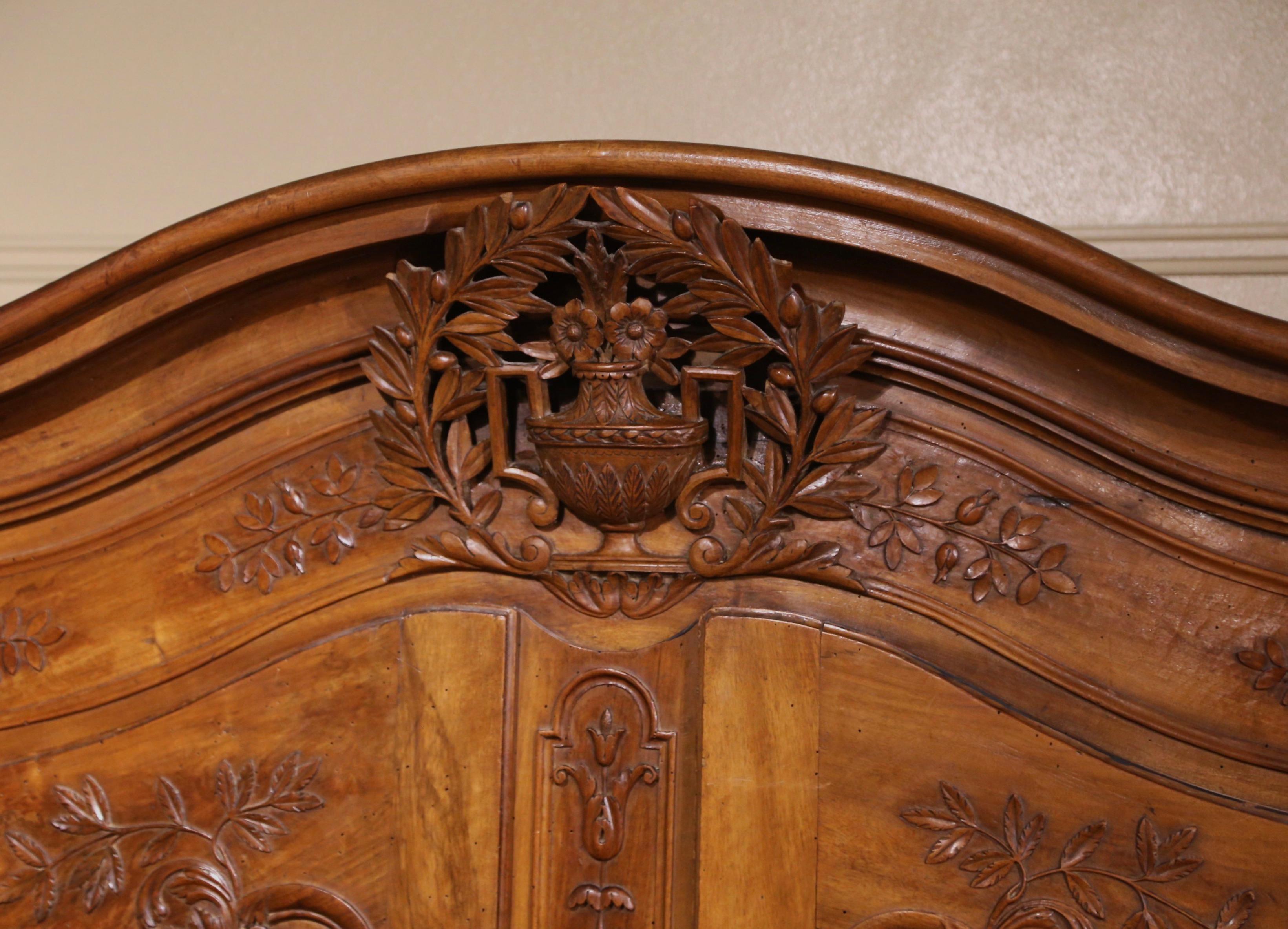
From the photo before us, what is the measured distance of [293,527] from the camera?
0.91 m

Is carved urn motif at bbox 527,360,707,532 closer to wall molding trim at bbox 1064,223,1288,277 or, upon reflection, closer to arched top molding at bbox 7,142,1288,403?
arched top molding at bbox 7,142,1288,403

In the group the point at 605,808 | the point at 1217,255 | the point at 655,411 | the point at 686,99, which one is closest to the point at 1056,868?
the point at 605,808

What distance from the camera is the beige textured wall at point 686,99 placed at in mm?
1112

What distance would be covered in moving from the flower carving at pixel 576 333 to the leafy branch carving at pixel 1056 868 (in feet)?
1.53

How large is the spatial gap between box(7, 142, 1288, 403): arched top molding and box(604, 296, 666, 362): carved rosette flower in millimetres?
104

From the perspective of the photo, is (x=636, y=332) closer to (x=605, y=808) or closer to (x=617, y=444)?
(x=617, y=444)

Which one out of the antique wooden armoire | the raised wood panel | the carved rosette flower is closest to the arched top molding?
the antique wooden armoire

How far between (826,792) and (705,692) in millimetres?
130

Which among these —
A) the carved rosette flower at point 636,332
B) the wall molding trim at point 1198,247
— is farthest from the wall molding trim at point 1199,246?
the carved rosette flower at point 636,332

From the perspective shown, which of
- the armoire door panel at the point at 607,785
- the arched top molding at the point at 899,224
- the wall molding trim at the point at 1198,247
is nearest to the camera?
the arched top molding at the point at 899,224

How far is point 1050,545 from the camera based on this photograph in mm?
813

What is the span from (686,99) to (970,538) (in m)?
0.66

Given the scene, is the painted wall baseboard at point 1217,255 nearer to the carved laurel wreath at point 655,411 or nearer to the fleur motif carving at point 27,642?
the carved laurel wreath at point 655,411

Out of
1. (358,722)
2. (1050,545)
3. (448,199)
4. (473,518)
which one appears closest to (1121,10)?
(1050,545)
